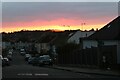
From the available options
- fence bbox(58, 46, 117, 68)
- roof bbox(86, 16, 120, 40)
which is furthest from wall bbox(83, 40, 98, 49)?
fence bbox(58, 46, 117, 68)

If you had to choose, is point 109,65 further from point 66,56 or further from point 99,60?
point 66,56

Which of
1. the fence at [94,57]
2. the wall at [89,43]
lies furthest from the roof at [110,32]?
the wall at [89,43]

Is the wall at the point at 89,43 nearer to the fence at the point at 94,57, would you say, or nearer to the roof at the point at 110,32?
the roof at the point at 110,32

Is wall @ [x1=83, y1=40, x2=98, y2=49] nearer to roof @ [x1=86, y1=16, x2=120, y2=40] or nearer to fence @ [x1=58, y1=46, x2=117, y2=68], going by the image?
roof @ [x1=86, y1=16, x2=120, y2=40]

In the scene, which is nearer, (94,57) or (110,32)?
(94,57)

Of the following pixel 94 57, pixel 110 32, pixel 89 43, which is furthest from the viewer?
pixel 89 43

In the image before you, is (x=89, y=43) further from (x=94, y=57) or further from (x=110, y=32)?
(x=94, y=57)

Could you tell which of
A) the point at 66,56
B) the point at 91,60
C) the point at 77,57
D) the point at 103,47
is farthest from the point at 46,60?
the point at 103,47

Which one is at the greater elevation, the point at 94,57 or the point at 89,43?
the point at 89,43

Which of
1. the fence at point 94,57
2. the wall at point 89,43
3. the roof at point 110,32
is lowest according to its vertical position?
the fence at point 94,57

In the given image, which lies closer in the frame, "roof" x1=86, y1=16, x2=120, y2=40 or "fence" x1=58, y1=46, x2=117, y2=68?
→ "fence" x1=58, y1=46, x2=117, y2=68

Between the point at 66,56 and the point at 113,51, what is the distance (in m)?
22.7

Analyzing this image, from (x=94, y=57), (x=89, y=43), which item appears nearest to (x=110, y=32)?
(x=94, y=57)

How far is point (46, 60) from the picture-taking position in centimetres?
6331
